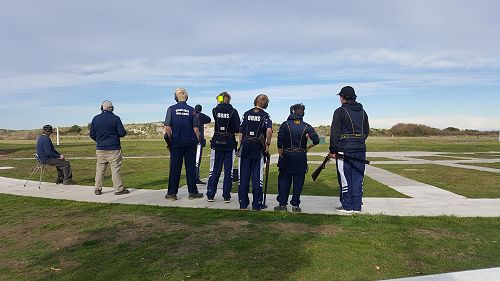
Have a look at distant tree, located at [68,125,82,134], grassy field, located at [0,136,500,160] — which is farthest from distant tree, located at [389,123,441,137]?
distant tree, located at [68,125,82,134]

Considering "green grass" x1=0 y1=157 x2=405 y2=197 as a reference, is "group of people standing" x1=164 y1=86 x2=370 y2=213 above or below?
above

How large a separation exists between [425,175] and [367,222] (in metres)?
7.26

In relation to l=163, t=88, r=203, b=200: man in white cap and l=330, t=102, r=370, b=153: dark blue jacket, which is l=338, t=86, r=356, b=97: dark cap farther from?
l=163, t=88, r=203, b=200: man in white cap

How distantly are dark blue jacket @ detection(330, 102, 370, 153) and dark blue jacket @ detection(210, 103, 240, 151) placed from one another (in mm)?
1890

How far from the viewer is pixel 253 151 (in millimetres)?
7371

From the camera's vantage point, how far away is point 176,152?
8320 mm

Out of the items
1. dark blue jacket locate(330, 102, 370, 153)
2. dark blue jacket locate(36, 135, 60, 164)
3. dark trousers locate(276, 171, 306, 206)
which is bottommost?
dark trousers locate(276, 171, 306, 206)

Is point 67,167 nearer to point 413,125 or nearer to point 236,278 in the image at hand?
point 236,278

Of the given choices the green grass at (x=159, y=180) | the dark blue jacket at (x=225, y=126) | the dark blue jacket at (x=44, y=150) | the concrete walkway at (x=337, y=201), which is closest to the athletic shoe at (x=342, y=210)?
the concrete walkway at (x=337, y=201)

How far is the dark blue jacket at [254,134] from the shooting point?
7.35 meters

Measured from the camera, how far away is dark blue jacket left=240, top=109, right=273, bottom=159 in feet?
24.1

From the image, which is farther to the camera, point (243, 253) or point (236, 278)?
point (243, 253)

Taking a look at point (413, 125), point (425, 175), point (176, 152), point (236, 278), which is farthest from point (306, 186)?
→ point (413, 125)

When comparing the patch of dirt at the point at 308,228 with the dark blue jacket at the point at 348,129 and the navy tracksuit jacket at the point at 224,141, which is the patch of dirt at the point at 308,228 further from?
the navy tracksuit jacket at the point at 224,141
